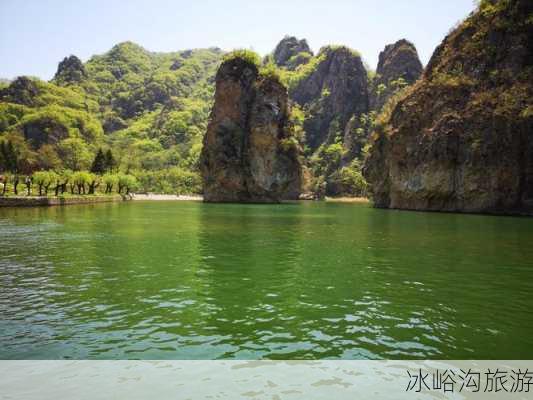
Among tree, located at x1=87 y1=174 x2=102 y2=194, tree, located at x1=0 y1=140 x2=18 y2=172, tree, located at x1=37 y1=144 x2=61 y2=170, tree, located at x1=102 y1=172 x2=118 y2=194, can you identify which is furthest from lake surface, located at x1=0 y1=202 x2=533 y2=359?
tree, located at x1=37 y1=144 x2=61 y2=170

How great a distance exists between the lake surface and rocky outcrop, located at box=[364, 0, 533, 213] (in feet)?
155

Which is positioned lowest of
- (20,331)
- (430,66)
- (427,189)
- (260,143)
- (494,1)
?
(20,331)

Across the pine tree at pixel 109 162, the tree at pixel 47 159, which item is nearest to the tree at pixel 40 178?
the pine tree at pixel 109 162

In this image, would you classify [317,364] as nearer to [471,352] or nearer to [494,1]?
[471,352]

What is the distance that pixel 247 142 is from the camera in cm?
13588

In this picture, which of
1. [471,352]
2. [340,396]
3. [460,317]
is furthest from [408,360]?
[460,317]

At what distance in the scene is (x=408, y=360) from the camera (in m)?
11.6

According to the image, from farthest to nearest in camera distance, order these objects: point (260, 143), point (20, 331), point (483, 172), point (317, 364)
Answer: point (260, 143) → point (483, 172) → point (20, 331) → point (317, 364)

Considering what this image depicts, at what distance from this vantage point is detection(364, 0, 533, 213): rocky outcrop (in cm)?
7456

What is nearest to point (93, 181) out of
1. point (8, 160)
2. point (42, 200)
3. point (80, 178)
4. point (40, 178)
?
point (80, 178)

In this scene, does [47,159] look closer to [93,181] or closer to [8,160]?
[8,160]

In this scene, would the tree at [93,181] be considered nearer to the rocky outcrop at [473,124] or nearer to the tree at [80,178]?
the tree at [80,178]

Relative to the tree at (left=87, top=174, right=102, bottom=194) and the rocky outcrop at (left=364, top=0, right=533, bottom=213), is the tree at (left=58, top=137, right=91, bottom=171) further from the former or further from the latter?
the rocky outcrop at (left=364, top=0, right=533, bottom=213)

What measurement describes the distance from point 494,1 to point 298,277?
88.7 m
